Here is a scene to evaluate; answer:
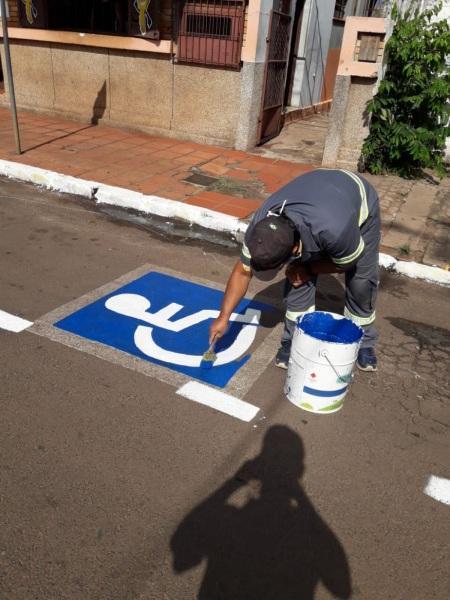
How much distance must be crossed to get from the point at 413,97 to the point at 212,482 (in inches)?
262

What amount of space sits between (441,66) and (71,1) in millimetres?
7343

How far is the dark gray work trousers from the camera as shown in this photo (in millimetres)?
3271

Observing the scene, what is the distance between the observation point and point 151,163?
790 cm

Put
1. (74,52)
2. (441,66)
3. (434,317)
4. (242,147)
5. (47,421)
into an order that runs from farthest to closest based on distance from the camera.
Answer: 1. (74,52)
2. (242,147)
3. (441,66)
4. (434,317)
5. (47,421)

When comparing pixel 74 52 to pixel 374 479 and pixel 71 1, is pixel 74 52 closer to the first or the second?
pixel 71 1

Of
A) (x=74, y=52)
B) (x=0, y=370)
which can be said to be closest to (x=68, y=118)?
(x=74, y=52)

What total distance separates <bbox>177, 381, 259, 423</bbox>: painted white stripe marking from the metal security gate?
22.6ft

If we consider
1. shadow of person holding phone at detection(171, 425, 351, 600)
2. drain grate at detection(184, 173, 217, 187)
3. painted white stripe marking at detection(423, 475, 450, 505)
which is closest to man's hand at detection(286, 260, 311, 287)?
shadow of person holding phone at detection(171, 425, 351, 600)

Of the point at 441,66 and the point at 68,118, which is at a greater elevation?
the point at 441,66

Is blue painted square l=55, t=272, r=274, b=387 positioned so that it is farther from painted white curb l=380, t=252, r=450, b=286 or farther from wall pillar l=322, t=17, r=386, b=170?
wall pillar l=322, t=17, r=386, b=170

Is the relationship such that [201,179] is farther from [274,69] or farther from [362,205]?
[362,205]

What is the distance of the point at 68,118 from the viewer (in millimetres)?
10367

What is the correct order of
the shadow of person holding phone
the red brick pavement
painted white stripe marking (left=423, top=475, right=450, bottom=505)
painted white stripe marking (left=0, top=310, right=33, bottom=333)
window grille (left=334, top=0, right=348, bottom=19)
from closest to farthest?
1. the shadow of person holding phone
2. painted white stripe marking (left=423, top=475, right=450, bottom=505)
3. painted white stripe marking (left=0, top=310, right=33, bottom=333)
4. the red brick pavement
5. window grille (left=334, top=0, right=348, bottom=19)

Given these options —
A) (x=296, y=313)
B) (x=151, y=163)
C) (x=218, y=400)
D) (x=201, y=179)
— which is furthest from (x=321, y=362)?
(x=151, y=163)
